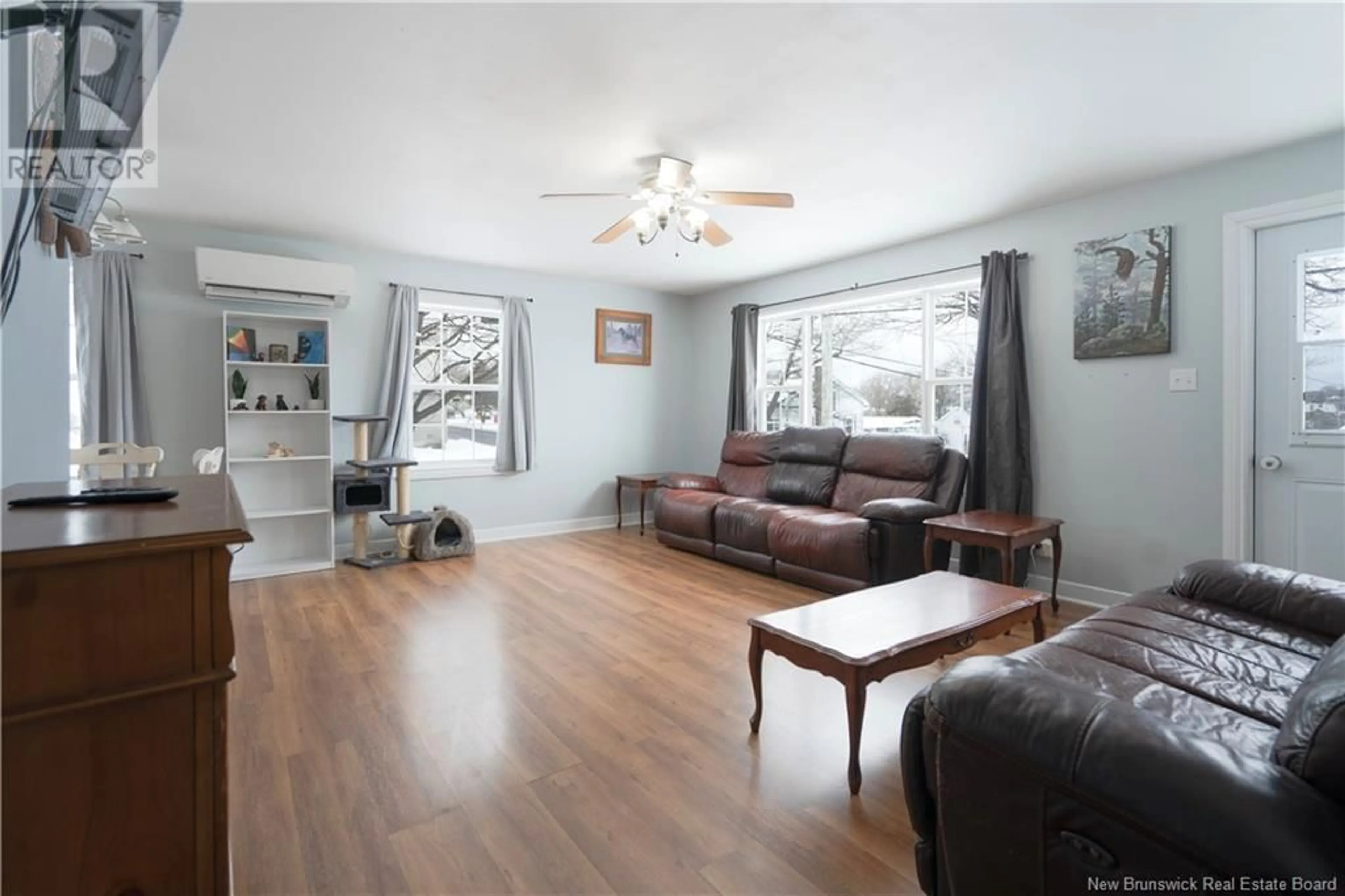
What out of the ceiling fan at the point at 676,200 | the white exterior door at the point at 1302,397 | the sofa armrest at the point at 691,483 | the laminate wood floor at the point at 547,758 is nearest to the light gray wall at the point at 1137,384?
the white exterior door at the point at 1302,397

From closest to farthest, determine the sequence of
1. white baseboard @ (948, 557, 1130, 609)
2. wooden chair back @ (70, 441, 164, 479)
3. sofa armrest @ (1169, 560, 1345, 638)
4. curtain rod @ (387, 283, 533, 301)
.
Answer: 1. sofa armrest @ (1169, 560, 1345, 638)
2. wooden chair back @ (70, 441, 164, 479)
3. white baseboard @ (948, 557, 1130, 609)
4. curtain rod @ (387, 283, 533, 301)

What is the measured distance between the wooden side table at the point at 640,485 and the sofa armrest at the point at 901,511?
247cm

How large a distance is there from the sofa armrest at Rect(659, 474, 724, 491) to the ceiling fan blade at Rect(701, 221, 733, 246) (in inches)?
95.7

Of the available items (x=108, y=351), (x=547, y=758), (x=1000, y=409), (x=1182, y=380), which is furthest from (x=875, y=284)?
(x=108, y=351)

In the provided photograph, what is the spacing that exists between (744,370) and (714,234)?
2577 millimetres

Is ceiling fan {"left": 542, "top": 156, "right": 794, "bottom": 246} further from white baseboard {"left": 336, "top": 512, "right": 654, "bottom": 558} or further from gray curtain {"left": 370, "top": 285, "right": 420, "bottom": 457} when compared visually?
white baseboard {"left": 336, "top": 512, "right": 654, "bottom": 558}

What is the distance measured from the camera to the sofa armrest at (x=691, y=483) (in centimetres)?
536

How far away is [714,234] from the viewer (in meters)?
3.33

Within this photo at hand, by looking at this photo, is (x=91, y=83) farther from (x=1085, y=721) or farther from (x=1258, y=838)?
(x=1258, y=838)

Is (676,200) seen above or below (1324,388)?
above

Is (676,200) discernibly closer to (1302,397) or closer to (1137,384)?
(1137,384)

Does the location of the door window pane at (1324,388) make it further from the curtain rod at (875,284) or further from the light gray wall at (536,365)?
the light gray wall at (536,365)

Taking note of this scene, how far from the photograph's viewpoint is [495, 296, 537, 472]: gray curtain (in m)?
5.44

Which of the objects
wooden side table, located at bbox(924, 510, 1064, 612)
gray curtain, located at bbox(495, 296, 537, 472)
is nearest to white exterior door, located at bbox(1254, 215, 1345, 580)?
wooden side table, located at bbox(924, 510, 1064, 612)
